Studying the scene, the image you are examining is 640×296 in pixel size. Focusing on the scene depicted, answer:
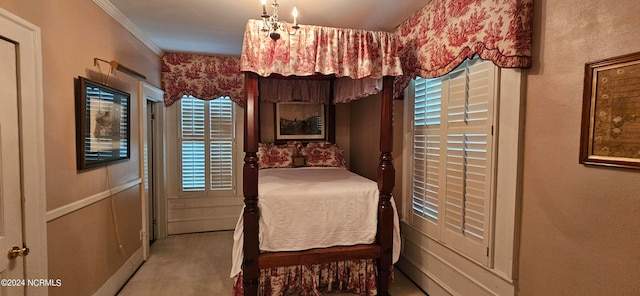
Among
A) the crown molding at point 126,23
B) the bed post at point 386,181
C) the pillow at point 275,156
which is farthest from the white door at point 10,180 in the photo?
the pillow at point 275,156

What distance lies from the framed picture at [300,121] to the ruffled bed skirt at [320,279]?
220 cm

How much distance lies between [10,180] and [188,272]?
6.18ft

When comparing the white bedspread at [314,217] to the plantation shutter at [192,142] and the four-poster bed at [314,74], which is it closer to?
the four-poster bed at [314,74]

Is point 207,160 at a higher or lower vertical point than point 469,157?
lower

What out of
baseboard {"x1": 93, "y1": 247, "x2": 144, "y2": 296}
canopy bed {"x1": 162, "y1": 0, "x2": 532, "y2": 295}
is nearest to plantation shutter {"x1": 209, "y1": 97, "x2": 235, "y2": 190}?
baseboard {"x1": 93, "y1": 247, "x2": 144, "y2": 296}

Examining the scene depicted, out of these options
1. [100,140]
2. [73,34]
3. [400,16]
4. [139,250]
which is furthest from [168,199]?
[400,16]

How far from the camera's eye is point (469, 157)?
2047 millimetres

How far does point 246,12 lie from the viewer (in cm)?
254

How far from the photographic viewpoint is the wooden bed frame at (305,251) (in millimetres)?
2119

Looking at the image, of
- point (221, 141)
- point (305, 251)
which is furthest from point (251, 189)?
point (221, 141)

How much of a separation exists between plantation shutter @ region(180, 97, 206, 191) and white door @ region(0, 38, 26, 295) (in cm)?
257

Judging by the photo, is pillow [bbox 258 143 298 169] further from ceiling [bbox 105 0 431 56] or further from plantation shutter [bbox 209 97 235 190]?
ceiling [bbox 105 0 431 56]

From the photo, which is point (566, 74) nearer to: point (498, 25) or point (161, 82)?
point (498, 25)

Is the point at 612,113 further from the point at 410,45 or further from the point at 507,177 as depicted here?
the point at 410,45
